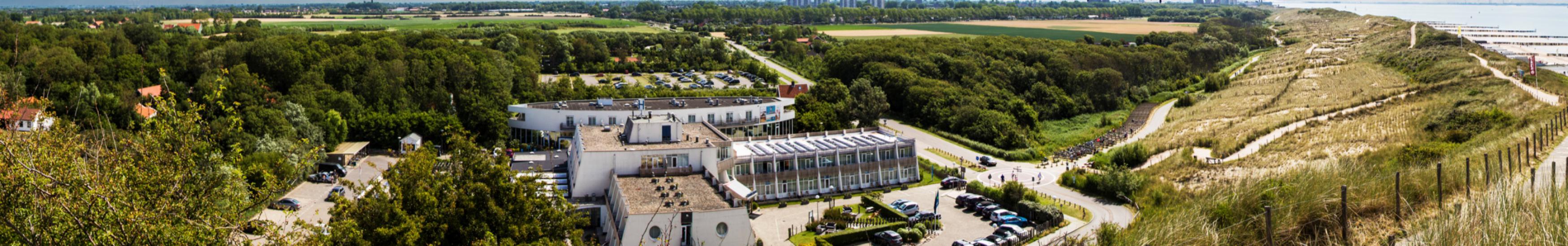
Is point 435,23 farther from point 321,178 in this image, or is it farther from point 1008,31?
point 321,178

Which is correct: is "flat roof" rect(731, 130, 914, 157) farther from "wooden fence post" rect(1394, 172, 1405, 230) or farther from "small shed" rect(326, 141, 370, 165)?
"wooden fence post" rect(1394, 172, 1405, 230)

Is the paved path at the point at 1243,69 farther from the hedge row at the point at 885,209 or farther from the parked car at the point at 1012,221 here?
the parked car at the point at 1012,221

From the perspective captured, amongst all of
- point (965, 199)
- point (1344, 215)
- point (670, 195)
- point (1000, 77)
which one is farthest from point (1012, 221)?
point (1000, 77)

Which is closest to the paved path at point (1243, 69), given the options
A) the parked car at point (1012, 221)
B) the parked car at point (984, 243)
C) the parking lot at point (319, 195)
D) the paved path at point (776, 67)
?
the paved path at point (776, 67)

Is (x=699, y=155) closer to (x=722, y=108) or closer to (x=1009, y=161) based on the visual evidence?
(x=722, y=108)

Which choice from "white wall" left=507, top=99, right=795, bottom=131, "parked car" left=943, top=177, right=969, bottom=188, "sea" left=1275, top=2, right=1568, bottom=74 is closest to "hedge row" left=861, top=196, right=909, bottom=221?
"parked car" left=943, top=177, right=969, bottom=188
